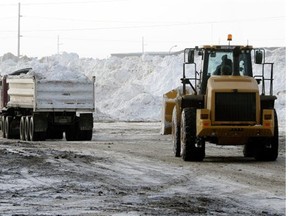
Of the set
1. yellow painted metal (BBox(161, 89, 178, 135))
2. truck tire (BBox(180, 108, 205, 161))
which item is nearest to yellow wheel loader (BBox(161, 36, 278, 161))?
truck tire (BBox(180, 108, 205, 161))

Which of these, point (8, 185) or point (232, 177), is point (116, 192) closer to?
point (8, 185)

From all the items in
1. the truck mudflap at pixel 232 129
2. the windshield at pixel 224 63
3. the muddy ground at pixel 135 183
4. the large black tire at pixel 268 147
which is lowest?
the muddy ground at pixel 135 183

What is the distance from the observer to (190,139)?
20.2m

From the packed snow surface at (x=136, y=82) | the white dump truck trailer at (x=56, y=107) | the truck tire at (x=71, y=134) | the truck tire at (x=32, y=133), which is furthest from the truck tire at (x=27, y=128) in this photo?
the packed snow surface at (x=136, y=82)

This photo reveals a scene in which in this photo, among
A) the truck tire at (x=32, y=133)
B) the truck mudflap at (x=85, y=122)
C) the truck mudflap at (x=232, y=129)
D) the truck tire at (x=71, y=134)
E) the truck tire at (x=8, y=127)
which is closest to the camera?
the truck mudflap at (x=232, y=129)

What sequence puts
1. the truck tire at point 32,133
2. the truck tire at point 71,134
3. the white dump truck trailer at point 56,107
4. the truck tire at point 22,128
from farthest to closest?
the truck tire at point 22,128, the truck tire at point 71,134, the truck tire at point 32,133, the white dump truck trailer at point 56,107

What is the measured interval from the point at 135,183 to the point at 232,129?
5.02 metres

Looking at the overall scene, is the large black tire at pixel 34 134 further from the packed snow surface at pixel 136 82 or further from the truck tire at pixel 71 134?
the packed snow surface at pixel 136 82

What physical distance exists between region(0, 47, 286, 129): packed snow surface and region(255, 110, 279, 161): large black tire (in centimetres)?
2217

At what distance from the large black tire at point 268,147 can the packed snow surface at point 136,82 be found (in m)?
22.2

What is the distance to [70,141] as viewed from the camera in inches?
1195

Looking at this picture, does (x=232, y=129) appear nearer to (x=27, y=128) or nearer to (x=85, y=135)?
(x=85, y=135)

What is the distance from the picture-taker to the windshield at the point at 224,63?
2080 cm

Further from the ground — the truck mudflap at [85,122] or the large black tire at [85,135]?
the truck mudflap at [85,122]
